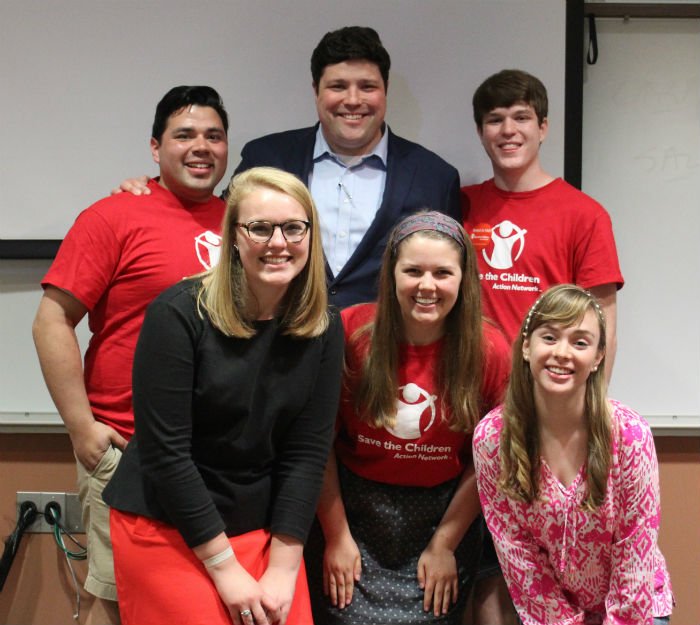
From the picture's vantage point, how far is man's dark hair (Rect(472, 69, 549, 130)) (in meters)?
2.12

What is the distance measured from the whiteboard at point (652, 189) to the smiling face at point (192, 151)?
116 centimetres

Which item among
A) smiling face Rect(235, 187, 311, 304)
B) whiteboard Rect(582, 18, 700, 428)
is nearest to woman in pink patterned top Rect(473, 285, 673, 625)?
smiling face Rect(235, 187, 311, 304)

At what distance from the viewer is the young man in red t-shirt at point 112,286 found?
192 cm

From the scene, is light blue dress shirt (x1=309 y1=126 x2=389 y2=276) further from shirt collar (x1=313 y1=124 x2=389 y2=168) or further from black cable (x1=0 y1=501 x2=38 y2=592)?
black cable (x1=0 y1=501 x2=38 y2=592)

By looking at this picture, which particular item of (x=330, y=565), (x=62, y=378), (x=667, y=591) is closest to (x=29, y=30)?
(x=62, y=378)

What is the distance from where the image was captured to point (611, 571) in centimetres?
171

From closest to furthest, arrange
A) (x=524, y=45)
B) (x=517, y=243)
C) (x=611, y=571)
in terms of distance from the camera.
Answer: (x=611, y=571) → (x=517, y=243) → (x=524, y=45)

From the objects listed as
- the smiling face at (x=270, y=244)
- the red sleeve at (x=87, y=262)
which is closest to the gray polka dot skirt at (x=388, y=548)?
the smiling face at (x=270, y=244)

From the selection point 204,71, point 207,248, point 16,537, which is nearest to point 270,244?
point 207,248

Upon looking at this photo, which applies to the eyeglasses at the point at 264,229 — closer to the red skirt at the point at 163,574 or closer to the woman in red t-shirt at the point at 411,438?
the woman in red t-shirt at the point at 411,438

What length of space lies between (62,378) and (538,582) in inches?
46.1

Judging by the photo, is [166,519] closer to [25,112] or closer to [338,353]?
[338,353]

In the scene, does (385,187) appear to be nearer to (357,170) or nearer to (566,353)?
(357,170)

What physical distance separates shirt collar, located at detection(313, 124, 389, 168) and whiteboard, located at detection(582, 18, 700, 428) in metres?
0.70
